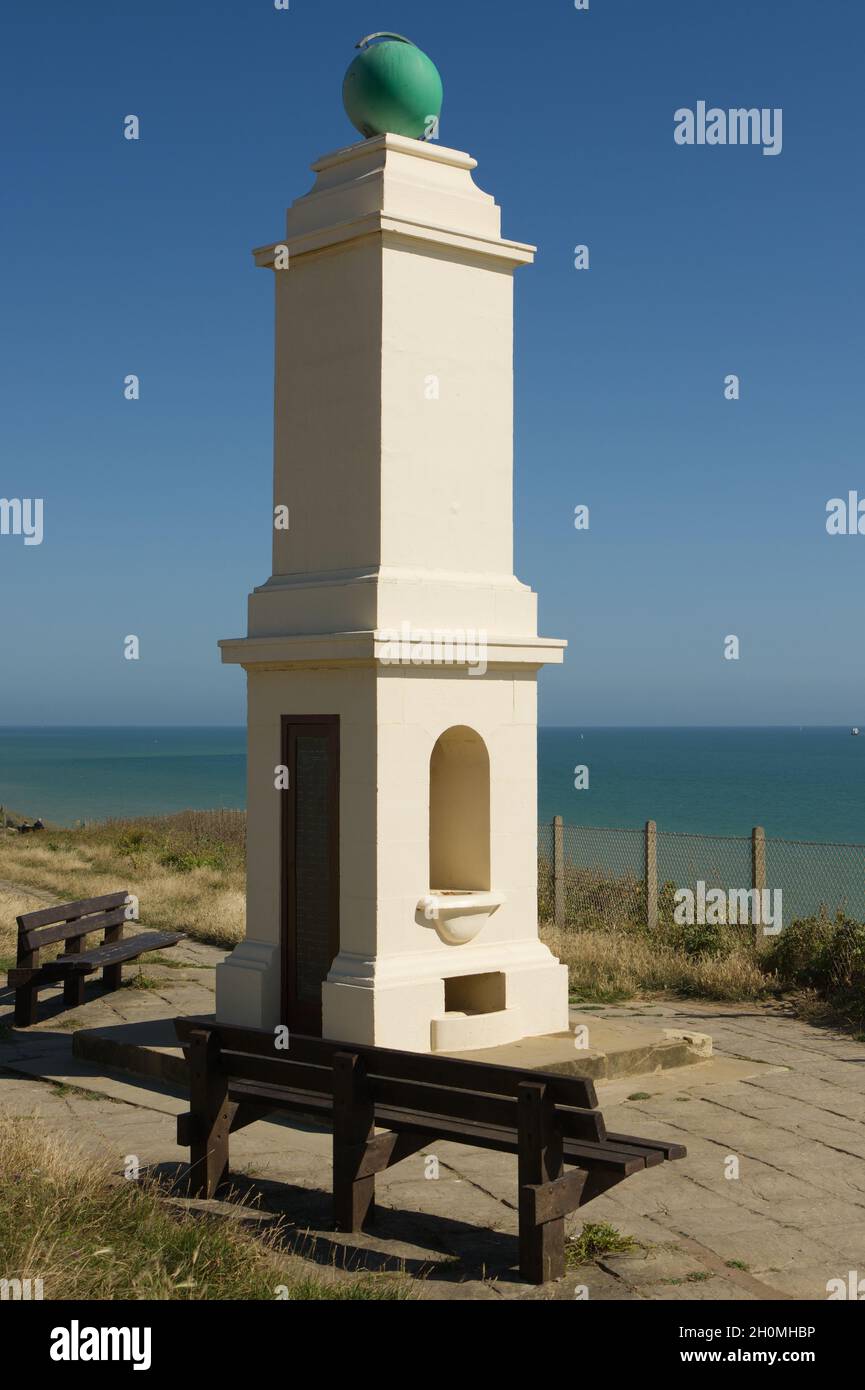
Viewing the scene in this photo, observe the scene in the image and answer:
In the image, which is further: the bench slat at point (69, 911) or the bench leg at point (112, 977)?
the bench leg at point (112, 977)

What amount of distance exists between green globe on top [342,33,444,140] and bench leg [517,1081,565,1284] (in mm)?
6789

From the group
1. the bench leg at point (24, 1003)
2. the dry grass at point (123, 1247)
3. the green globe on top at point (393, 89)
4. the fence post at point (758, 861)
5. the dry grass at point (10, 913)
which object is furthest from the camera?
the dry grass at point (10, 913)

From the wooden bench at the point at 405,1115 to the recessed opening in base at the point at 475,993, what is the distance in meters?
2.35

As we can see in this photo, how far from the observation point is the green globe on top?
9.66m

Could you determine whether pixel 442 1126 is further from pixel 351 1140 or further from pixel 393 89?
pixel 393 89

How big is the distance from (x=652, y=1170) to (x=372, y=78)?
7401 mm

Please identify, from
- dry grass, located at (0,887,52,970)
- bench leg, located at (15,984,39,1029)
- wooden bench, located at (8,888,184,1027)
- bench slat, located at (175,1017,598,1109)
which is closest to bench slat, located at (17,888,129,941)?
wooden bench, located at (8,888,184,1027)

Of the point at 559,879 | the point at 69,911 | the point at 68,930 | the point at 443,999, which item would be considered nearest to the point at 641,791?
the point at 559,879

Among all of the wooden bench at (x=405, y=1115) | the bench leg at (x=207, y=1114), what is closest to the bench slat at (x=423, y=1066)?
the wooden bench at (x=405, y=1115)

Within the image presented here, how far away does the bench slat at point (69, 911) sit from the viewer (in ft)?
40.6

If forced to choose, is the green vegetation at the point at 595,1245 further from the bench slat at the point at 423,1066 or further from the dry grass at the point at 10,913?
the dry grass at the point at 10,913
